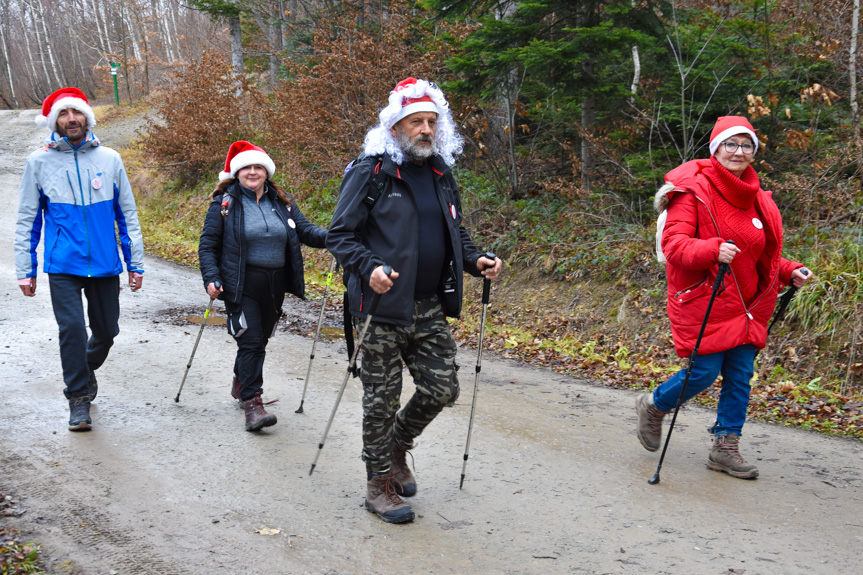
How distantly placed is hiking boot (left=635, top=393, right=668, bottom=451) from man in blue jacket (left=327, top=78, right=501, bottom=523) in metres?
1.71

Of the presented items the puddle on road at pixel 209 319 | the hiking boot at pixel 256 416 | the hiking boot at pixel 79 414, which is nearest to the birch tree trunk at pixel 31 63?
the puddle on road at pixel 209 319

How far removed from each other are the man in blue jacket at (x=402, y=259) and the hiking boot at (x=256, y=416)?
159 centimetres

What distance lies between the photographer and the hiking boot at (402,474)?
4.59 meters

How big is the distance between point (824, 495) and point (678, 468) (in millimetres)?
894

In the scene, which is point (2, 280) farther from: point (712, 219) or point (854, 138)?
point (854, 138)

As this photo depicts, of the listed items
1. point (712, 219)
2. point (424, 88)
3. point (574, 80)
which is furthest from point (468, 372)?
point (574, 80)

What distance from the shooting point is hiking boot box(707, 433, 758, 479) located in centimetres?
490

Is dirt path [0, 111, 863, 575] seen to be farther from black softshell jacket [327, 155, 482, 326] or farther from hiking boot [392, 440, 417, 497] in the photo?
black softshell jacket [327, 155, 482, 326]

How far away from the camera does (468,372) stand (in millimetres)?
8062

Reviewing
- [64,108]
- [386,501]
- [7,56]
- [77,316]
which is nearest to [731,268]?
[386,501]

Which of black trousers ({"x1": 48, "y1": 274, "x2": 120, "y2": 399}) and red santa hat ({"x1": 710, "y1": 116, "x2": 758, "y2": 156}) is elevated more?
red santa hat ({"x1": 710, "y1": 116, "x2": 758, "y2": 156})

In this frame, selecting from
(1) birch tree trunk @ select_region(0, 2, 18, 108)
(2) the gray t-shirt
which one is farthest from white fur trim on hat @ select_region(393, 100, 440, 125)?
(1) birch tree trunk @ select_region(0, 2, 18, 108)

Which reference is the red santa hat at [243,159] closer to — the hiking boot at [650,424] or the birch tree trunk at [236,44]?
the hiking boot at [650,424]

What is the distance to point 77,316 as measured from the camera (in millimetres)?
5688
